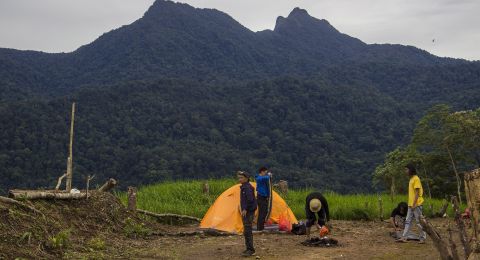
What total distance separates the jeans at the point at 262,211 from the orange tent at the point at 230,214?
662 mm

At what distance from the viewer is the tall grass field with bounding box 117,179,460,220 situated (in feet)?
53.2

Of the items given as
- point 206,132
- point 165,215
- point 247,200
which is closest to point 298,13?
point 206,132

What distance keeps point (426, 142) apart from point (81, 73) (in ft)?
318

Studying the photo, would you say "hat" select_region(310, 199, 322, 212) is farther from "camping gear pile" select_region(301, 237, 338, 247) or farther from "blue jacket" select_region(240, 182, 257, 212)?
"blue jacket" select_region(240, 182, 257, 212)

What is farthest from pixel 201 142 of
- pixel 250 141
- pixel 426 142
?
pixel 426 142

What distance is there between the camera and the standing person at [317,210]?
11148mm

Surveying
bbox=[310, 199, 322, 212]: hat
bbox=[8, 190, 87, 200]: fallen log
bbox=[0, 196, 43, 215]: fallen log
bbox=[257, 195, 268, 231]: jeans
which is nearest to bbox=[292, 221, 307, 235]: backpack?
bbox=[257, 195, 268, 231]: jeans

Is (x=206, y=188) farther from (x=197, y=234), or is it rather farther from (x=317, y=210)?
(x=317, y=210)

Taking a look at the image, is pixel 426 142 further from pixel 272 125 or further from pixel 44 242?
pixel 272 125

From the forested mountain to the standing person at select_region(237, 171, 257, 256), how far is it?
3682 centimetres

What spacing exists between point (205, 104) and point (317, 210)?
78.0 metres

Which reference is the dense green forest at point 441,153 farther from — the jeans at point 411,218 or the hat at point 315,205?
the hat at point 315,205

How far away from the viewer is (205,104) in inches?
3489

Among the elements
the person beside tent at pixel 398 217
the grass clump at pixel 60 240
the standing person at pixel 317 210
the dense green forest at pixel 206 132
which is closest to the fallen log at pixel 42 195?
the grass clump at pixel 60 240
